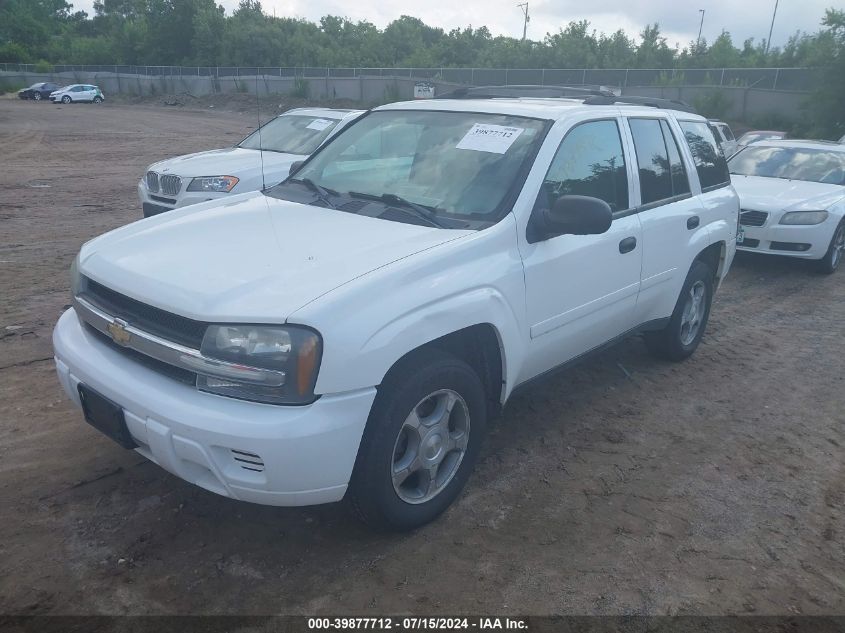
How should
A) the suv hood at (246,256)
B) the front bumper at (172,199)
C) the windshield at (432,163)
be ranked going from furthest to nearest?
the front bumper at (172,199)
the windshield at (432,163)
the suv hood at (246,256)

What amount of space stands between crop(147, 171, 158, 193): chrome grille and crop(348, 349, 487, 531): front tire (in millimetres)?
6600

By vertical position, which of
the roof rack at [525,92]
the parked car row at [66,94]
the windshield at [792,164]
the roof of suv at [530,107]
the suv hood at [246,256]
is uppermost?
the roof rack at [525,92]

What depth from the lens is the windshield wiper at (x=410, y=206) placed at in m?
3.51

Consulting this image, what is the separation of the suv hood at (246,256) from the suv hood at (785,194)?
6.49m

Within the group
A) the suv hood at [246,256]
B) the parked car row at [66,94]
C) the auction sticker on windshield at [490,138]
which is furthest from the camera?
the parked car row at [66,94]

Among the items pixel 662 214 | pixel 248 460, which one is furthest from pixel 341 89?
pixel 248 460

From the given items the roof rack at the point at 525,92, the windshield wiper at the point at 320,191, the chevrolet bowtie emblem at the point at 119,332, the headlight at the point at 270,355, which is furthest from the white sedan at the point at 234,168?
the headlight at the point at 270,355

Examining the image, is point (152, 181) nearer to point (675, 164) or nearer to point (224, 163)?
point (224, 163)

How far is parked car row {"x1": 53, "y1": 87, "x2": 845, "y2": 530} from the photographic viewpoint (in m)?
2.70

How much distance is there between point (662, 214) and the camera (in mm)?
4594

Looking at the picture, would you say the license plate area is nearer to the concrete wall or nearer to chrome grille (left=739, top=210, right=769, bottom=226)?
chrome grille (left=739, top=210, right=769, bottom=226)

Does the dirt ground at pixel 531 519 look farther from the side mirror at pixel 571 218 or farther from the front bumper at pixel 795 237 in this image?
the front bumper at pixel 795 237

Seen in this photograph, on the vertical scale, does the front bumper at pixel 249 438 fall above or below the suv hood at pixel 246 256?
below

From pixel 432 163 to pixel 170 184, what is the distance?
5470 millimetres
